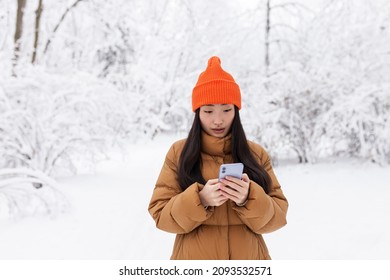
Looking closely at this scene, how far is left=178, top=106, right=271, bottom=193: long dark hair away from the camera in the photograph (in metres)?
1.79

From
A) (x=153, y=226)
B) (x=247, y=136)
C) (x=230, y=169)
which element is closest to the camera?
(x=230, y=169)

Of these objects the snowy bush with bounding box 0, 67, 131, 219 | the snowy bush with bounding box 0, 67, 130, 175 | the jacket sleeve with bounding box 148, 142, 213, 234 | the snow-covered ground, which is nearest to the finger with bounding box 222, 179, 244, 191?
the jacket sleeve with bounding box 148, 142, 213, 234

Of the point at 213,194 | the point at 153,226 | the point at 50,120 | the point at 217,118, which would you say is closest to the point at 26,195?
the point at 153,226

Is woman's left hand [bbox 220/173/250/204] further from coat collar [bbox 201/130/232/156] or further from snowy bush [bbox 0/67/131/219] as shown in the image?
snowy bush [bbox 0/67/131/219]

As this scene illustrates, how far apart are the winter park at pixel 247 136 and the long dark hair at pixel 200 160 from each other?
220 cm

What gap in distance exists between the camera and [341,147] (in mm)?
9883

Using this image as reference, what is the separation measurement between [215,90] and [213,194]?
1.75ft

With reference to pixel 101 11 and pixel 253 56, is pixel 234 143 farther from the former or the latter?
pixel 253 56

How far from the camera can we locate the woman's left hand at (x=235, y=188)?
1562 mm

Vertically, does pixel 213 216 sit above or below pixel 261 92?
below

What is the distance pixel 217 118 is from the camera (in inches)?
71.5

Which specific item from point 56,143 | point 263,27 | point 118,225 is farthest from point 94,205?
point 263,27

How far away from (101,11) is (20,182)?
903 cm

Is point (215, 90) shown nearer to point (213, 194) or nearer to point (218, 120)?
point (218, 120)
